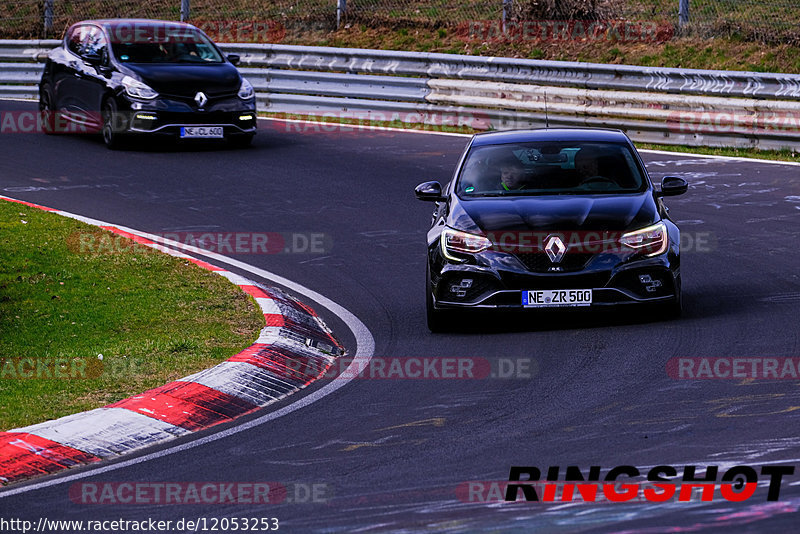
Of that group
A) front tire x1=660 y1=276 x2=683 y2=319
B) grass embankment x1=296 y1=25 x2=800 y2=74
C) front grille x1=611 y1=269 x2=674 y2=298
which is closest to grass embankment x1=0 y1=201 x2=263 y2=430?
front grille x1=611 y1=269 x2=674 y2=298

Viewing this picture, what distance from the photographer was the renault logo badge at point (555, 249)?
9.91 meters

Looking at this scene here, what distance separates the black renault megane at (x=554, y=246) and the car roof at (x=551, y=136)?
58 cm

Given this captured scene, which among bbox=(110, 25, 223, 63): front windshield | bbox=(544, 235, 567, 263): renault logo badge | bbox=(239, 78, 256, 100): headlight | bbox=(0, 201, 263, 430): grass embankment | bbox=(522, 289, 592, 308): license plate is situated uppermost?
bbox=(110, 25, 223, 63): front windshield

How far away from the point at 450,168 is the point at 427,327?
774 cm

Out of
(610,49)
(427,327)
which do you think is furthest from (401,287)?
(610,49)

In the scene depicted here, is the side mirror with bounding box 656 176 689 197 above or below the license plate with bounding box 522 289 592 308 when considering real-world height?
above

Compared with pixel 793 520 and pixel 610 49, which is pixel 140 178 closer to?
pixel 610 49

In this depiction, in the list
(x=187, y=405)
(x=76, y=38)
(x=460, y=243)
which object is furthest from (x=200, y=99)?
(x=187, y=405)

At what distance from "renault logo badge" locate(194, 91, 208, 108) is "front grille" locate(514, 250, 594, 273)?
424 inches

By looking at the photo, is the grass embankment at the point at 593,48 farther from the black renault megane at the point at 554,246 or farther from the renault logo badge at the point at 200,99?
the black renault megane at the point at 554,246

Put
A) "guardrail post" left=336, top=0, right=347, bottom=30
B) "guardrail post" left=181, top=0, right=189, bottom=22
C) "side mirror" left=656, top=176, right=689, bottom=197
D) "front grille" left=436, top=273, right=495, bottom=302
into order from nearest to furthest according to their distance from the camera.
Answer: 1. "front grille" left=436, top=273, right=495, bottom=302
2. "side mirror" left=656, top=176, right=689, bottom=197
3. "guardrail post" left=336, top=0, right=347, bottom=30
4. "guardrail post" left=181, top=0, right=189, bottom=22

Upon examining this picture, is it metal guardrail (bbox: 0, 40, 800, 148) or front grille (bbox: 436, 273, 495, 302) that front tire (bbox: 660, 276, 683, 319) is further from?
metal guardrail (bbox: 0, 40, 800, 148)

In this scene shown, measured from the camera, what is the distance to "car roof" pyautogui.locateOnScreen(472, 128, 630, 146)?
1146 cm

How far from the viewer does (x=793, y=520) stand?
5469 mm
